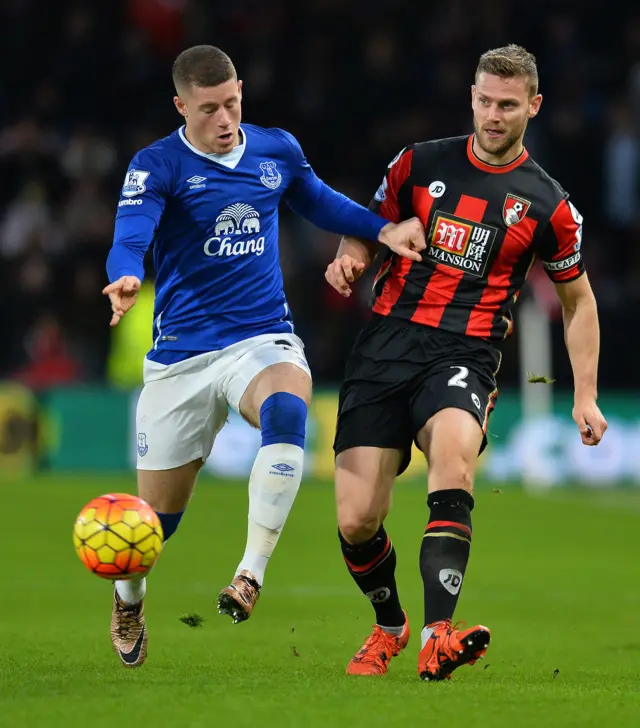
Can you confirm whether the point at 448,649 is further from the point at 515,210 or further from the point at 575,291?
the point at 515,210

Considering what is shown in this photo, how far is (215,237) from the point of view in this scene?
6.43 metres

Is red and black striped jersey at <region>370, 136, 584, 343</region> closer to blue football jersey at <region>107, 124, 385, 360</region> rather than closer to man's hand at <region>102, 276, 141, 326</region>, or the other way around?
blue football jersey at <region>107, 124, 385, 360</region>

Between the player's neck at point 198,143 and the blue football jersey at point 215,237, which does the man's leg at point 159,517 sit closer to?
the blue football jersey at point 215,237

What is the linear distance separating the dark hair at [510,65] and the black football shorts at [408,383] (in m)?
1.08

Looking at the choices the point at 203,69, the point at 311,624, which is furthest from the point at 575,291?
the point at 311,624

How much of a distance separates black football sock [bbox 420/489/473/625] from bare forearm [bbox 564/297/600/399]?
750 millimetres

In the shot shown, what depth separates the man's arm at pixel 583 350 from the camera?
6.18 m

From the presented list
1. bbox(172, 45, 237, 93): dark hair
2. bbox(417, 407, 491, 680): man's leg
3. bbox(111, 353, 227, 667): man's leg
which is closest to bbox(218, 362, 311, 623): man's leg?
bbox(111, 353, 227, 667): man's leg

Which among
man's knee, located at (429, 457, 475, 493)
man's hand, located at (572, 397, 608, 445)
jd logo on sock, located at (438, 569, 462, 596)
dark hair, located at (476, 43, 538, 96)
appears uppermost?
dark hair, located at (476, 43, 538, 96)

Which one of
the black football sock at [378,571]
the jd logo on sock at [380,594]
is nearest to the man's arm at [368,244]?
the black football sock at [378,571]

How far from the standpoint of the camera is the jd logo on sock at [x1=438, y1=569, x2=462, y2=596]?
5.70 meters

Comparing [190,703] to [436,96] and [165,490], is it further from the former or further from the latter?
[436,96]

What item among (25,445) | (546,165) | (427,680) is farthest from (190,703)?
(546,165)

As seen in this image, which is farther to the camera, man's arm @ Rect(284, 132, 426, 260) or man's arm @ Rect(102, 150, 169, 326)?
man's arm @ Rect(284, 132, 426, 260)
